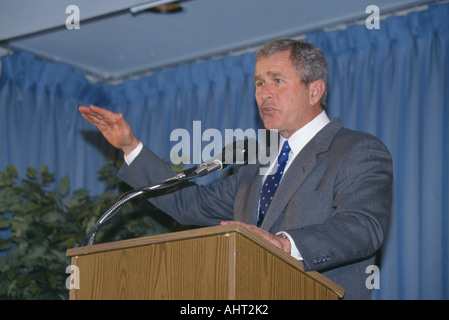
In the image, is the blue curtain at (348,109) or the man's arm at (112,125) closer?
the man's arm at (112,125)

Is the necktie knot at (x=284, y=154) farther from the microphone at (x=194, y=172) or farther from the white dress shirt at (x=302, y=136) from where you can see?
the microphone at (x=194, y=172)

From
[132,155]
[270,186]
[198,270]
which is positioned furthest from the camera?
[132,155]

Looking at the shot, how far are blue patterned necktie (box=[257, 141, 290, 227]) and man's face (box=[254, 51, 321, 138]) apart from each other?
11 cm

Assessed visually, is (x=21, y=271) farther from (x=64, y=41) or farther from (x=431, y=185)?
(x=431, y=185)

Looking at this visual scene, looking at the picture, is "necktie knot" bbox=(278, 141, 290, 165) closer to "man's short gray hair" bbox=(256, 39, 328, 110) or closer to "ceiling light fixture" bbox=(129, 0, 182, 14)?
"man's short gray hair" bbox=(256, 39, 328, 110)

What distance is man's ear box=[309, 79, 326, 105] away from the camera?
243 cm

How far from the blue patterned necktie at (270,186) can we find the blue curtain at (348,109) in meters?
1.22

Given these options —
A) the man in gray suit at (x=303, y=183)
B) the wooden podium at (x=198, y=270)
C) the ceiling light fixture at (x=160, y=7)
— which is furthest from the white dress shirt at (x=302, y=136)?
the ceiling light fixture at (x=160, y=7)

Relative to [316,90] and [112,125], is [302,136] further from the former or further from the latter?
[112,125]

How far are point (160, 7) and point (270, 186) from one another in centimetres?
178

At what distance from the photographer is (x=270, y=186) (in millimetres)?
2193

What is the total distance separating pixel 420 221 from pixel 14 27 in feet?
8.66

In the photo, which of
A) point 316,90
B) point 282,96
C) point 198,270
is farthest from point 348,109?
point 198,270

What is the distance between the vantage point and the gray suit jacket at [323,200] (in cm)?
164
